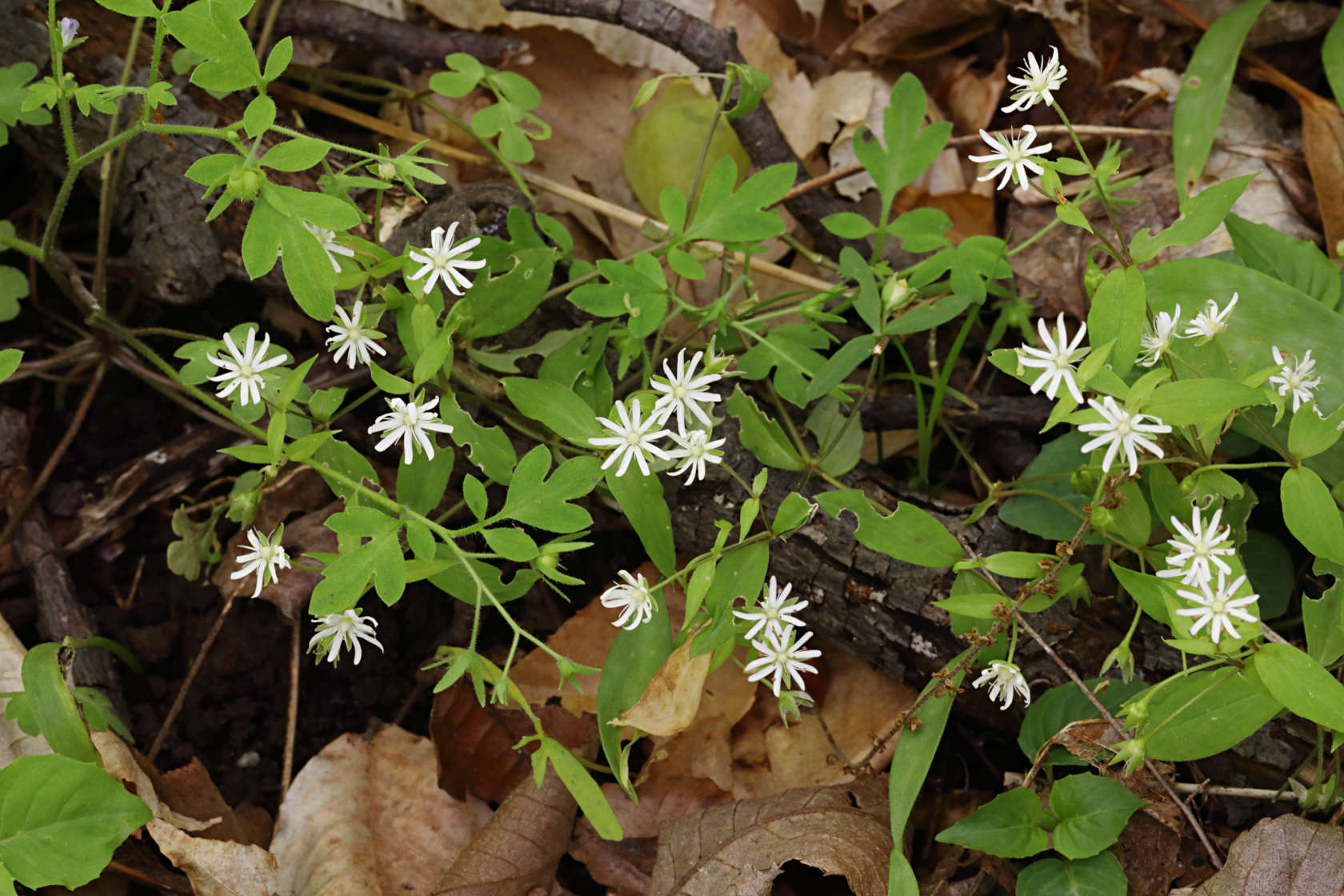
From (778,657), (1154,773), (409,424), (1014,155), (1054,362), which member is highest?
(1014,155)

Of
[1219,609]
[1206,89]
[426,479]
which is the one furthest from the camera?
[1206,89]

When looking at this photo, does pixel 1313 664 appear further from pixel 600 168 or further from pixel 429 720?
pixel 600 168

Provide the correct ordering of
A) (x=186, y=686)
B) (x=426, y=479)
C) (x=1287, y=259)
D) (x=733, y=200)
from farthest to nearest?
(x=186, y=686) < (x=1287, y=259) < (x=733, y=200) < (x=426, y=479)

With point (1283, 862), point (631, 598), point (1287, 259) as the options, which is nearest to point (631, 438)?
point (631, 598)

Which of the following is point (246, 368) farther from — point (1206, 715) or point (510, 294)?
point (1206, 715)

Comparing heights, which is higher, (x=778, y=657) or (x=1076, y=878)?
(x=778, y=657)

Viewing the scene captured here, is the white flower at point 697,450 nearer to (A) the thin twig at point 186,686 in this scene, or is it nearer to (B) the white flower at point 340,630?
(B) the white flower at point 340,630
